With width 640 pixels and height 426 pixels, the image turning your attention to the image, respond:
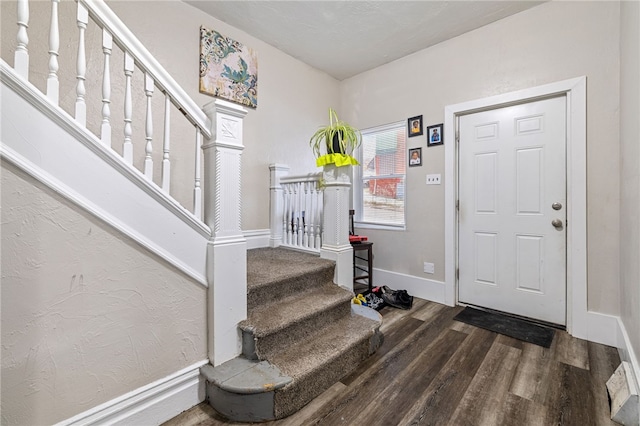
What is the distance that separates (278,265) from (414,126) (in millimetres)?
2160

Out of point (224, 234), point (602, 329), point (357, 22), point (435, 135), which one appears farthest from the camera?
point (435, 135)

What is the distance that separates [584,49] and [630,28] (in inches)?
18.7

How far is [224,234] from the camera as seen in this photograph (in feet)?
4.93

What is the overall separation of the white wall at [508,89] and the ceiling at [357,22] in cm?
17

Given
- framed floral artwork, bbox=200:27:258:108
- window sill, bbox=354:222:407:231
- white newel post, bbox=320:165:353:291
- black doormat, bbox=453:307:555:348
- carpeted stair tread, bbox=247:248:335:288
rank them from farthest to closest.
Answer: window sill, bbox=354:222:407:231
framed floral artwork, bbox=200:27:258:108
white newel post, bbox=320:165:353:291
black doormat, bbox=453:307:555:348
carpeted stair tread, bbox=247:248:335:288

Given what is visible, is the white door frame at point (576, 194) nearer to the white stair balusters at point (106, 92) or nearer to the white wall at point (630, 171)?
the white wall at point (630, 171)

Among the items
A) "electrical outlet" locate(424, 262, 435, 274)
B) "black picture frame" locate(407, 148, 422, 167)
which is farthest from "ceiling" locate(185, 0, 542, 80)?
"electrical outlet" locate(424, 262, 435, 274)

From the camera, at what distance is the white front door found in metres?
2.25

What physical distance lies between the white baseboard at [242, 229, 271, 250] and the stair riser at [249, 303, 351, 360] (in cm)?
132

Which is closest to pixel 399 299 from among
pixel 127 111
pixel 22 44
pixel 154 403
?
pixel 154 403

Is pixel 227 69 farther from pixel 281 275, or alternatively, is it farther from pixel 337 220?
pixel 281 275

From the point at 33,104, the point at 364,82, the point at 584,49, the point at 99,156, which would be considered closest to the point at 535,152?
the point at 584,49

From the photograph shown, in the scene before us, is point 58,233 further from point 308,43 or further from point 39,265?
point 308,43

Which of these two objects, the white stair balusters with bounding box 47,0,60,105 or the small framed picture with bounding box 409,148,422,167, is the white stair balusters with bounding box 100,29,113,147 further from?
the small framed picture with bounding box 409,148,422,167
